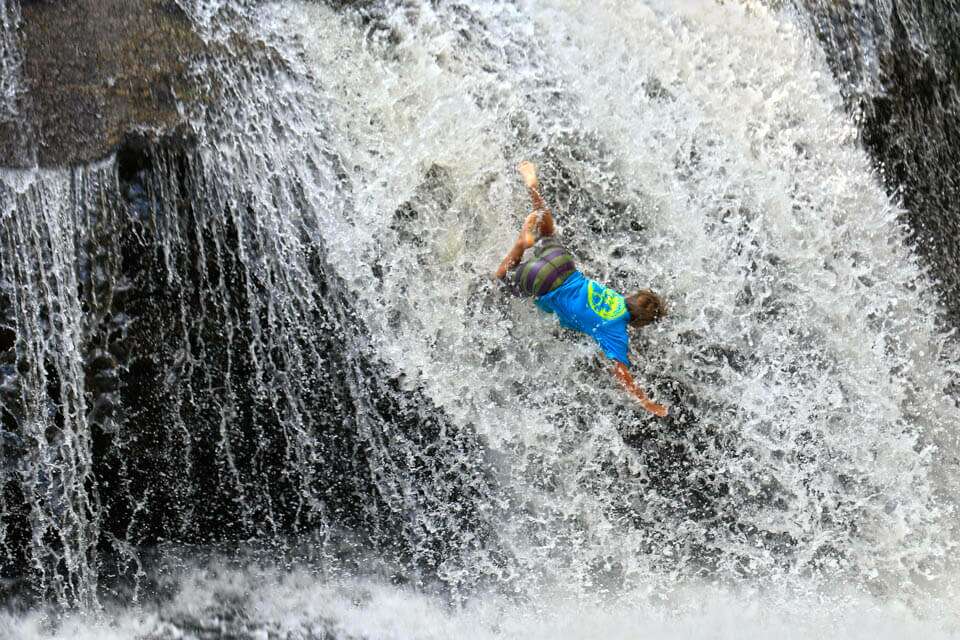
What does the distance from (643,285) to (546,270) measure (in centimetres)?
69

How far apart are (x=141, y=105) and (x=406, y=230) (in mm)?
1343

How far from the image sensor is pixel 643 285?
3.94 metres

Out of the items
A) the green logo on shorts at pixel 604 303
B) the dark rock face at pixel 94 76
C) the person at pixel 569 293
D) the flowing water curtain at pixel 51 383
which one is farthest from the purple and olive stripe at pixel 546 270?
the flowing water curtain at pixel 51 383

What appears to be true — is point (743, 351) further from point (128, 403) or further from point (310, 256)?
point (128, 403)

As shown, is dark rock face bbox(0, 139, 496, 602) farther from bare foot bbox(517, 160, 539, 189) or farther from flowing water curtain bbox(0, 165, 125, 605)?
bare foot bbox(517, 160, 539, 189)

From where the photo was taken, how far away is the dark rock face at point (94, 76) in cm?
344

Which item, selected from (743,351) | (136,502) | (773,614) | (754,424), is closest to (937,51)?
(743,351)

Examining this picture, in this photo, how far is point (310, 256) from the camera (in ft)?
12.4

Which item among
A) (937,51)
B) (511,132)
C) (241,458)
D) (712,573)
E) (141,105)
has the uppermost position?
(937,51)

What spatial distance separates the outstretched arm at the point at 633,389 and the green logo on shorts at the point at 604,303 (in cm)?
26

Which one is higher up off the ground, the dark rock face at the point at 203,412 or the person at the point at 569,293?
the person at the point at 569,293

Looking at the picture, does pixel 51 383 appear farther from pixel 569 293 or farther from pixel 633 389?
pixel 633 389

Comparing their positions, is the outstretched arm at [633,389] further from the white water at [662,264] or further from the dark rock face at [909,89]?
the dark rock face at [909,89]

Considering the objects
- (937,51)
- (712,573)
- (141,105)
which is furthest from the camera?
(712,573)
